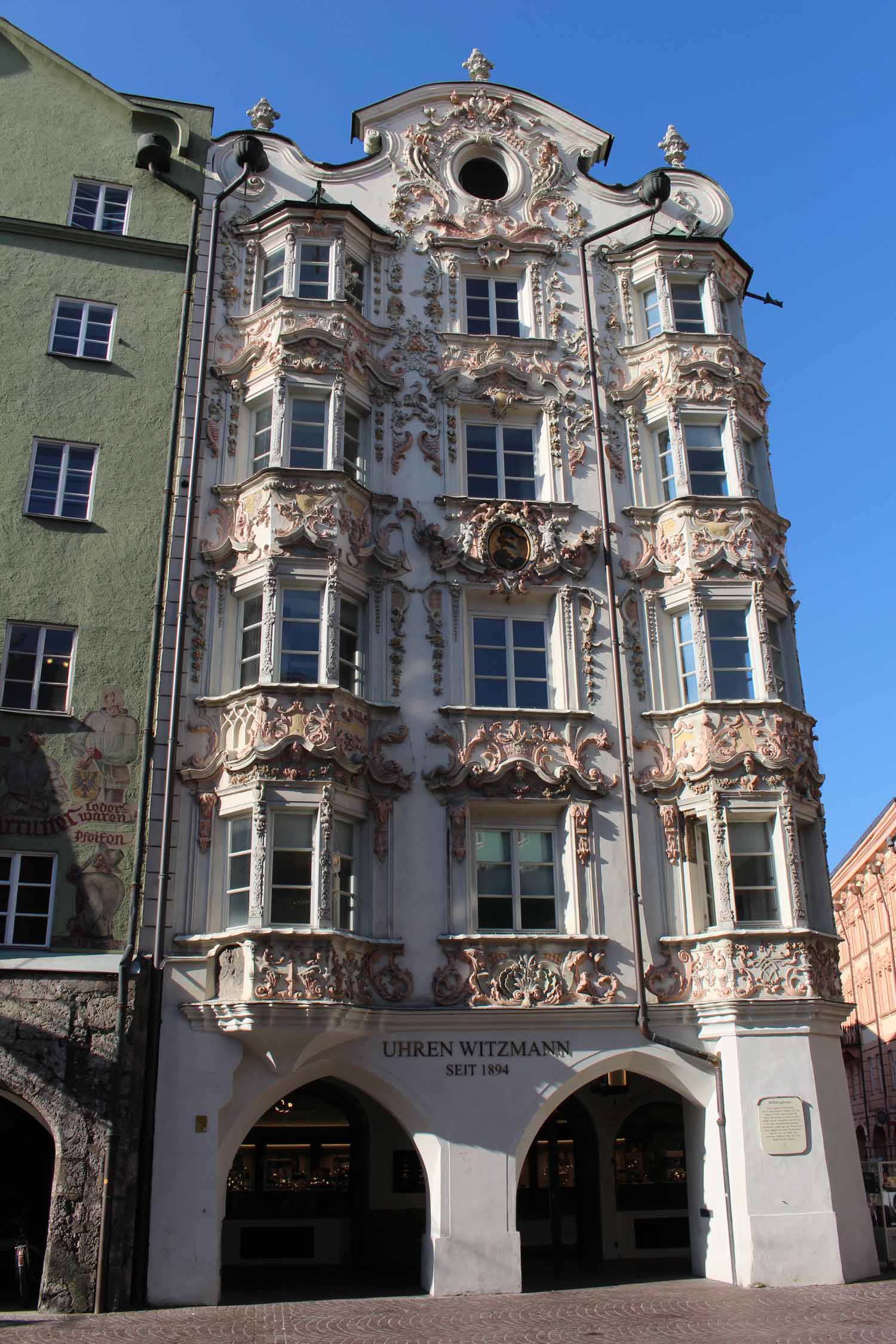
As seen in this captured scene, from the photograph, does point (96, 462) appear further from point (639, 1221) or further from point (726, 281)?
point (639, 1221)

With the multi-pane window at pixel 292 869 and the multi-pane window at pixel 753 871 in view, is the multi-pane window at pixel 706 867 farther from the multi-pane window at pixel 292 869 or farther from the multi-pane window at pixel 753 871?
the multi-pane window at pixel 292 869

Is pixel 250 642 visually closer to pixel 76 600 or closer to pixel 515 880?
pixel 76 600

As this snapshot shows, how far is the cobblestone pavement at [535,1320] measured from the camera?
50.3ft

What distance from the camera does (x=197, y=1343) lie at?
590 inches

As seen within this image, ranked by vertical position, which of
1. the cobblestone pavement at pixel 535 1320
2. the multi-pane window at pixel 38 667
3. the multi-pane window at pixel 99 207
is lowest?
the cobblestone pavement at pixel 535 1320

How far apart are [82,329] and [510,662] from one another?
10.9 meters

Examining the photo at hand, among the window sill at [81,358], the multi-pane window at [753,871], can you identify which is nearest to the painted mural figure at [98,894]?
the window sill at [81,358]

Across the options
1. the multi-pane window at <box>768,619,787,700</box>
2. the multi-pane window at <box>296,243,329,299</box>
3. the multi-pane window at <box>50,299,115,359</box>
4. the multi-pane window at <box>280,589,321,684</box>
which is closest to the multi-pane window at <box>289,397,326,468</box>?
Answer: the multi-pane window at <box>296,243,329,299</box>

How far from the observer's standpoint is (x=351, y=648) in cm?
2258

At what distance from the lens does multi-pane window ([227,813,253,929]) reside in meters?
20.3

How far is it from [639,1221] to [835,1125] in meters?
5.21

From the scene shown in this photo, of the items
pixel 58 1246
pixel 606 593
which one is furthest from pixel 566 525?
pixel 58 1246

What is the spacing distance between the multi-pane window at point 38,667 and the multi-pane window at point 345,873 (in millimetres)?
5295

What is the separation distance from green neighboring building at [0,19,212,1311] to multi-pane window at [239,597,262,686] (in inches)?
68.1
